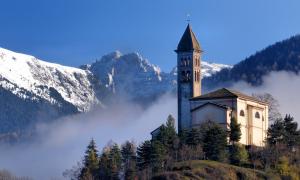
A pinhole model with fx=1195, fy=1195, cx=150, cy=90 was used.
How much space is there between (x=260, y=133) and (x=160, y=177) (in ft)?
70.4

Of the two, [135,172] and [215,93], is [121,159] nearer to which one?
[135,172]

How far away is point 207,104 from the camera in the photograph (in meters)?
150

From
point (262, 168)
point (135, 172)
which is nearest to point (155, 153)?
point (135, 172)

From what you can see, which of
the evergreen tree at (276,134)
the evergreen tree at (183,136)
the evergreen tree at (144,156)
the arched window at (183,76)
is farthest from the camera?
the arched window at (183,76)

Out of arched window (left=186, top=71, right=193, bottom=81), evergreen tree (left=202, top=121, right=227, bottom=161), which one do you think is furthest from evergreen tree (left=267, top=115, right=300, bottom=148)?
arched window (left=186, top=71, right=193, bottom=81)

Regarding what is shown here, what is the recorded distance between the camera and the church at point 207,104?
15000 centimetres

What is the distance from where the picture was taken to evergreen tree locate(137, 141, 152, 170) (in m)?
143

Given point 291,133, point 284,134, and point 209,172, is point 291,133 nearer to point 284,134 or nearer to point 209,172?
point 284,134

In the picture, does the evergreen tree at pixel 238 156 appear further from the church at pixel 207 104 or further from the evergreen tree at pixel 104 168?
the evergreen tree at pixel 104 168

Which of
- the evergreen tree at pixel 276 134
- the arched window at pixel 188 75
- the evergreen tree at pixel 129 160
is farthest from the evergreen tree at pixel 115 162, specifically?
the evergreen tree at pixel 276 134

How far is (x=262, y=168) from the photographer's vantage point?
14175 centimetres

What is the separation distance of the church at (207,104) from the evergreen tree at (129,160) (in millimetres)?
7275

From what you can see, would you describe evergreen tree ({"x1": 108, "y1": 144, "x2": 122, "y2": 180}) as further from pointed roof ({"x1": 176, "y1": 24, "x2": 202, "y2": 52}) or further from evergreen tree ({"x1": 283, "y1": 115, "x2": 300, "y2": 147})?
evergreen tree ({"x1": 283, "y1": 115, "x2": 300, "y2": 147})

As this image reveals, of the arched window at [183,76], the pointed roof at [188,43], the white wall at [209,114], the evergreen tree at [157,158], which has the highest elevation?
the pointed roof at [188,43]
